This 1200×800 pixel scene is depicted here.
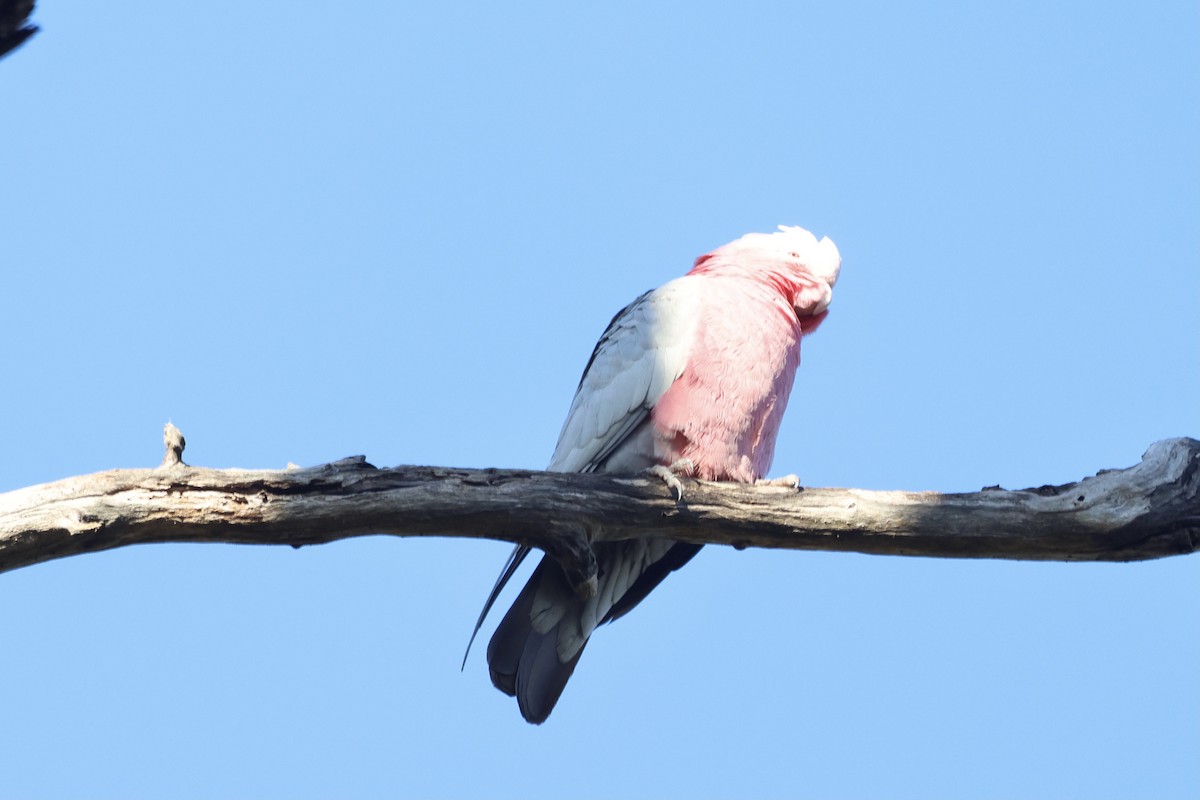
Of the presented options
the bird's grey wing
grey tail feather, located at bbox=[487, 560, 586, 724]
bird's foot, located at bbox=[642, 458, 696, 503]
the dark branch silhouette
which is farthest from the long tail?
the dark branch silhouette

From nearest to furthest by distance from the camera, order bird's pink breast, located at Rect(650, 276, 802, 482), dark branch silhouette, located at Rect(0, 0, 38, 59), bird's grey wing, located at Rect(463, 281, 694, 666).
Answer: dark branch silhouette, located at Rect(0, 0, 38, 59), bird's pink breast, located at Rect(650, 276, 802, 482), bird's grey wing, located at Rect(463, 281, 694, 666)

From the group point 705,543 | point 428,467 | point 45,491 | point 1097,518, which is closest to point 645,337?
point 705,543

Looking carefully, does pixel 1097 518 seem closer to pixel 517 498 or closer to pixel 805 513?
pixel 805 513

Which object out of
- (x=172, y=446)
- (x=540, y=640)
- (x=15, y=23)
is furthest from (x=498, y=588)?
(x=15, y=23)

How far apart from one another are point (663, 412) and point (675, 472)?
15.1 inches

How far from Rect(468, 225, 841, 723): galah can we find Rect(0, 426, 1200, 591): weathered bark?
1.65 feet

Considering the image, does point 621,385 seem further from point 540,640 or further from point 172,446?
point 172,446

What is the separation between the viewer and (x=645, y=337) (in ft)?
19.9

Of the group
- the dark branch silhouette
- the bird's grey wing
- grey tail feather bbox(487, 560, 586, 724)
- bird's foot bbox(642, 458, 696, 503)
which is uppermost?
the bird's grey wing

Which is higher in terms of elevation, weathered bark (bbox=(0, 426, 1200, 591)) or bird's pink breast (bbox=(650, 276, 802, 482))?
bird's pink breast (bbox=(650, 276, 802, 482))

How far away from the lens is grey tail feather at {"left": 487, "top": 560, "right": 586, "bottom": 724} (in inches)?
224

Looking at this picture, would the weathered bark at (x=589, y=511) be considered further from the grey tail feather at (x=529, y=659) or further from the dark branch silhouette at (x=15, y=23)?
the dark branch silhouette at (x=15, y=23)

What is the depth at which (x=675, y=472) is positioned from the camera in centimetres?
549

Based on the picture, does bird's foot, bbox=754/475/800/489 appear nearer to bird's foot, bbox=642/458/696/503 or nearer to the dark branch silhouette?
bird's foot, bbox=642/458/696/503
